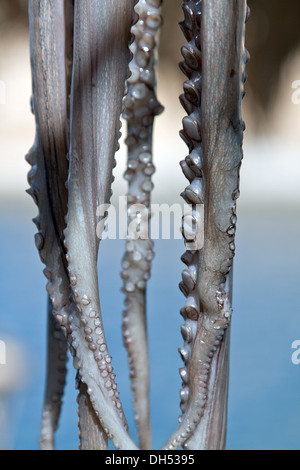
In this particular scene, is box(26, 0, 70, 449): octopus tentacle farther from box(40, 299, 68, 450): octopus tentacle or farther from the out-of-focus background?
the out-of-focus background

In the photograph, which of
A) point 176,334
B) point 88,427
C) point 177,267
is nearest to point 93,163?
point 88,427

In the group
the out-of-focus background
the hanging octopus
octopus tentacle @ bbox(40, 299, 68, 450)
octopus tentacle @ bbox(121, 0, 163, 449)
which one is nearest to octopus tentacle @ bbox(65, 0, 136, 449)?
the hanging octopus

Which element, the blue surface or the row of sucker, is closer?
Answer: the row of sucker

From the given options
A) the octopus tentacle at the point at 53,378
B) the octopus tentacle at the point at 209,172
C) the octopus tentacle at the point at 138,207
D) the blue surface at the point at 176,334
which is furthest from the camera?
the blue surface at the point at 176,334

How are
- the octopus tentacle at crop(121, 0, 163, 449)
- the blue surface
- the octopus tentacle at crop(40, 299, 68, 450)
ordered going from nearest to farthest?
the octopus tentacle at crop(40, 299, 68, 450)
the octopus tentacle at crop(121, 0, 163, 449)
the blue surface

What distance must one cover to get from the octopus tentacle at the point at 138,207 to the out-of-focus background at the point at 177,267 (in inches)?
8.7

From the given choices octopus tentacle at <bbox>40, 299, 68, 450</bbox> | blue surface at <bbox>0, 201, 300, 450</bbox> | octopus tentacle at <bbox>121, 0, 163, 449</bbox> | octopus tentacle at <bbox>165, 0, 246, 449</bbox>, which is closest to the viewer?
octopus tentacle at <bbox>165, 0, 246, 449</bbox>

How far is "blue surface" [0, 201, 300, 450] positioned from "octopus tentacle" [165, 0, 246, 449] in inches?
22.5

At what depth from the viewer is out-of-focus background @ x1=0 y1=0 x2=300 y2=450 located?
49.9 inches

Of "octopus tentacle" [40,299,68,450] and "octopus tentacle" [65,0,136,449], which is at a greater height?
"octopus tentacle" [65,0,136,449]

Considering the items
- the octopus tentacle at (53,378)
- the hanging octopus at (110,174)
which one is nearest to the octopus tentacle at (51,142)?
the hanging octopus at (110,174)

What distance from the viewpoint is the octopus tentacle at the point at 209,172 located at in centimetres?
54

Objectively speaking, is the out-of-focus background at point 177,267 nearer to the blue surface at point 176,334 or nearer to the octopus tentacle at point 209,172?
the blue surface at point 176,334

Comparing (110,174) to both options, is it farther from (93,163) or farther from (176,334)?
(176,334)
